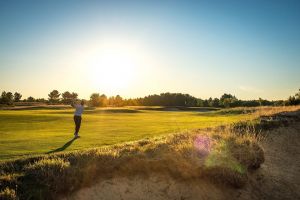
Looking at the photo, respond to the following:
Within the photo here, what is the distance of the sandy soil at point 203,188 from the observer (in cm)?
1062

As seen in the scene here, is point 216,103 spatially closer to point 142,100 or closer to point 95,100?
point 142,100

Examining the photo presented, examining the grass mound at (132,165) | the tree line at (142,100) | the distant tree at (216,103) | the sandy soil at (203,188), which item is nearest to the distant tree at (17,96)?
the tree line at (142,100)

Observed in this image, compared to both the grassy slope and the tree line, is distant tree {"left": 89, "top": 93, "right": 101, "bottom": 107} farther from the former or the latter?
the grassy slope

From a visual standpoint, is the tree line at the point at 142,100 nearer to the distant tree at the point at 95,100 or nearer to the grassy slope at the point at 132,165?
the distant tree at the point at 95,100

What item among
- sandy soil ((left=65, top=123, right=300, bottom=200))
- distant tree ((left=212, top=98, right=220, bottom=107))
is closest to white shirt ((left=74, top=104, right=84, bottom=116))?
sandy soil ((left=65, top=123, right=300, bottom=200))

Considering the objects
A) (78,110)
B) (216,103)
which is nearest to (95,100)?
(216,103)

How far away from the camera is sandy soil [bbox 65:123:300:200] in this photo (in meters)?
10.6

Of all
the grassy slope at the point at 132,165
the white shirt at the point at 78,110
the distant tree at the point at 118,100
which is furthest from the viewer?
the distant tree at the point at 118,100

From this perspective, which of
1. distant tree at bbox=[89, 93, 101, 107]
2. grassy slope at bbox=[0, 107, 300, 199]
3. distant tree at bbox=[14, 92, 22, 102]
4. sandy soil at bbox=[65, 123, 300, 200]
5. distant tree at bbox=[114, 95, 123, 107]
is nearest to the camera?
grassy slope at bbox=[0, 107, 300, 199]

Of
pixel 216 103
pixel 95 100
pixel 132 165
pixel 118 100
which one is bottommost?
pixel 132 165

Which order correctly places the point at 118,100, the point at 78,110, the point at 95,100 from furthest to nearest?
the point at 118,100 < the point at 95,100 < the point at 78,110

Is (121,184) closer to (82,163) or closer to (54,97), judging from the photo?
(82,163)

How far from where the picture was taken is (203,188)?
39.8 feet

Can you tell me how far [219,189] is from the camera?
12281 mm
